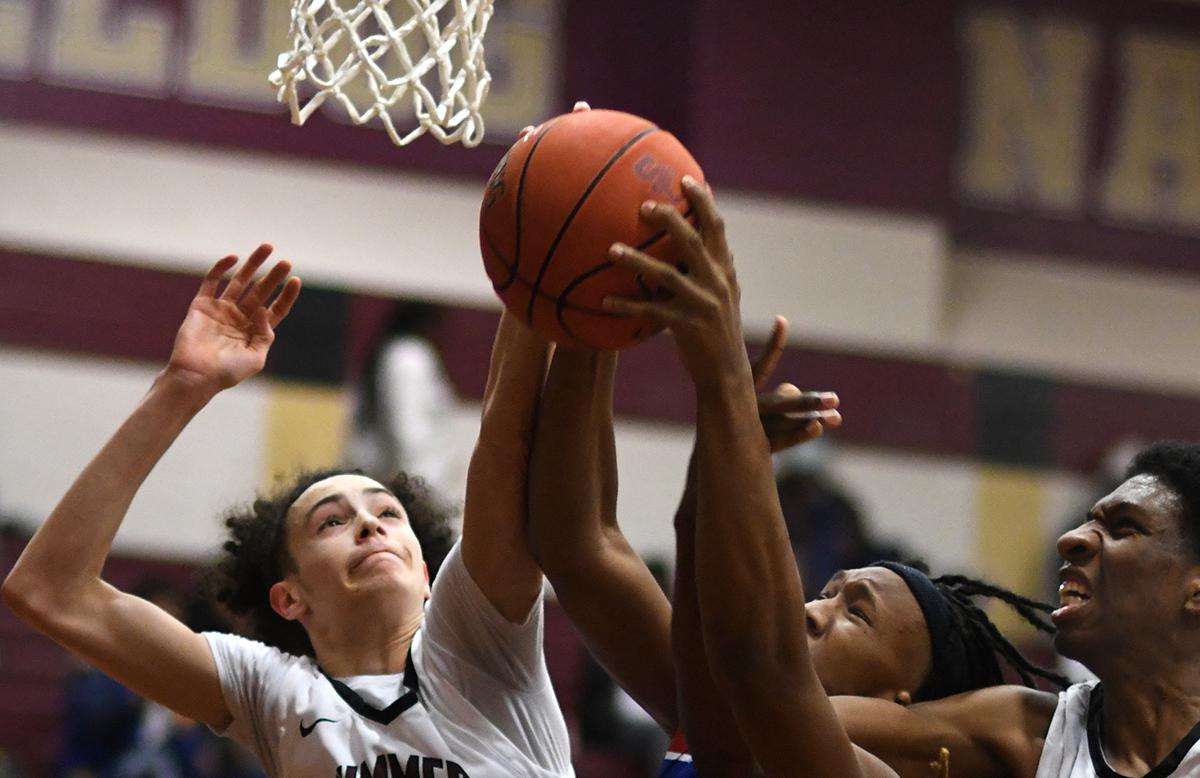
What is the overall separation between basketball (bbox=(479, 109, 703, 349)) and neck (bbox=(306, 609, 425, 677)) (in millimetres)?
771

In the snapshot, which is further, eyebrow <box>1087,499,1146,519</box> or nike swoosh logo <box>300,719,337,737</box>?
nike swoosh logo <box>300,719,337,737</box>

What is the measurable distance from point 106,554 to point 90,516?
0.07 metres

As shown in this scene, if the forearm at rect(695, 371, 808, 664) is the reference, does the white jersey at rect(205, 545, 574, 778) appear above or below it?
below

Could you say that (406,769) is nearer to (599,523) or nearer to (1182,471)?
(599,523)

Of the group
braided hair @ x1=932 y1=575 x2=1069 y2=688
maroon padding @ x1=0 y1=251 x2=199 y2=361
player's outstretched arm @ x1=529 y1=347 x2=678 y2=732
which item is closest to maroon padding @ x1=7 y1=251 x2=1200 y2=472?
maroon padding @ x1=0 y1=251 x2=199 y2=361

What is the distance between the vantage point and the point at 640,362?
312 inches

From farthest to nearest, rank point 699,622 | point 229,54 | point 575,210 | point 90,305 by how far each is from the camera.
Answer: point 229,54
point 90,305
point 699,622
point 575,210

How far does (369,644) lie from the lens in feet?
9.58

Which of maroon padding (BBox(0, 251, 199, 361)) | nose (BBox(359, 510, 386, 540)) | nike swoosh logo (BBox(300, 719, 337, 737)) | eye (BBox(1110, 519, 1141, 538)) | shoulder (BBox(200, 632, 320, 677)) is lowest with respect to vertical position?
maroon padding (BBox(0, 251, 199, 361))

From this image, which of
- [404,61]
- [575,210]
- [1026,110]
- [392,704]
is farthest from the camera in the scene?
[1026,110]

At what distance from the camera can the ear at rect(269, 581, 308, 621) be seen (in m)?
3.02

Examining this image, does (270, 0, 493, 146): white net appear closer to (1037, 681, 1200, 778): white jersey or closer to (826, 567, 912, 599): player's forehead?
(826, 567, 912, 599): player's forehead

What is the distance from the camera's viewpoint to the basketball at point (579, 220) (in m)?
2.21

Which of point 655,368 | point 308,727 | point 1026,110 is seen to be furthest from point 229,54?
point 308,727
